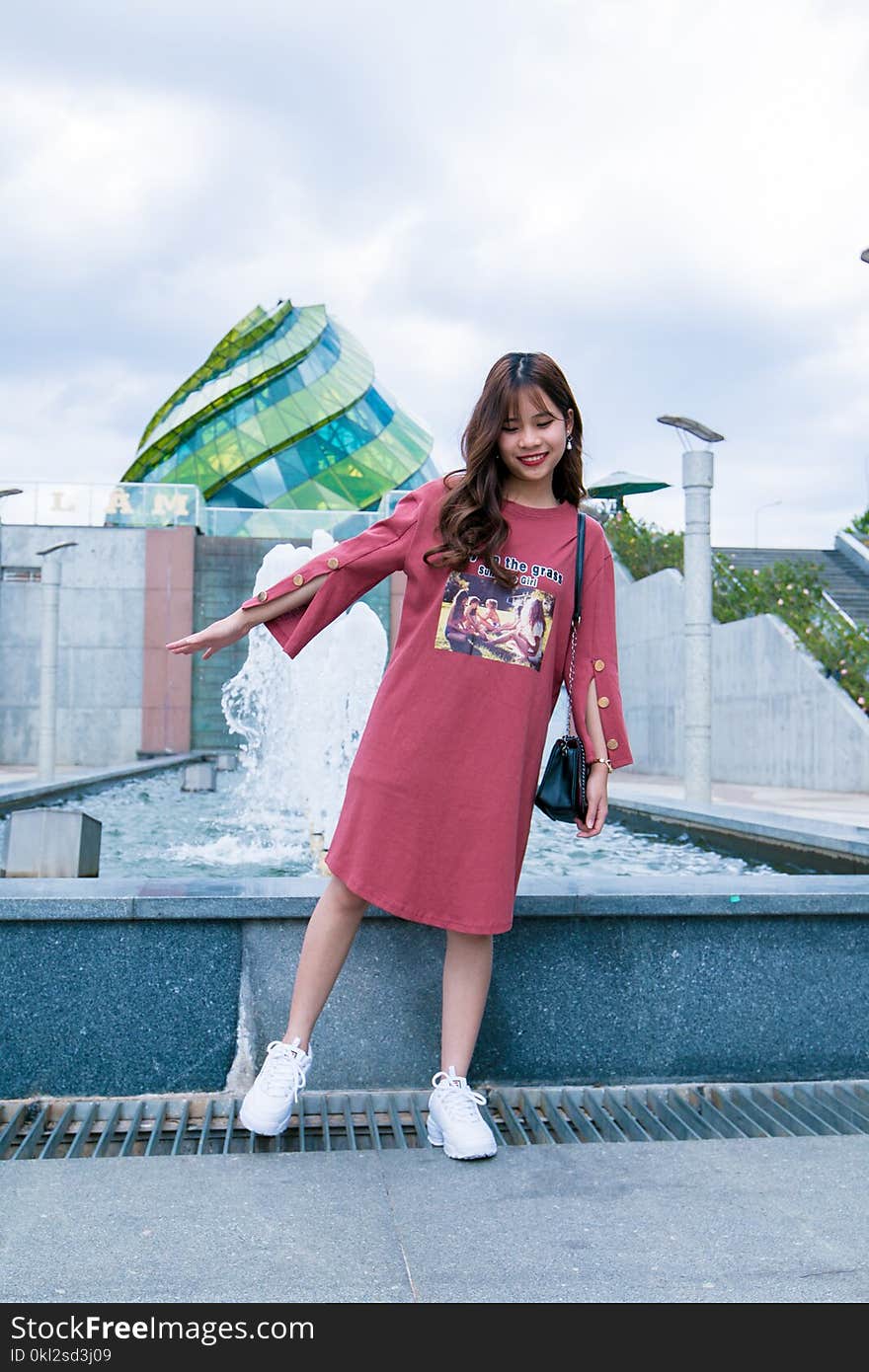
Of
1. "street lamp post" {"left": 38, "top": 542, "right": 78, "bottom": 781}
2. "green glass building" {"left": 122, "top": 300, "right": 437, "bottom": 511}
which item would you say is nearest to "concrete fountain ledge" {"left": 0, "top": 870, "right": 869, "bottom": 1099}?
"street lamp post" {"left": 38, "top": 542, "right": 78, "bottom": 781}

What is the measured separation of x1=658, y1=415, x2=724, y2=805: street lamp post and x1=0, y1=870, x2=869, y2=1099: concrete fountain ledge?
514cm

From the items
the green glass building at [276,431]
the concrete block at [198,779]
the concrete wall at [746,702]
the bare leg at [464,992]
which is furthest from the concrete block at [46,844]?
the green glass building at [276,431]

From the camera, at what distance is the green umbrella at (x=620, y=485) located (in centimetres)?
2374

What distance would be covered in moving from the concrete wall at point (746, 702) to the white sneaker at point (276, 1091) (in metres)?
11.0

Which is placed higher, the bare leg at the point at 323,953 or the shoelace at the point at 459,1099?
the bare leg at the point at 323,953

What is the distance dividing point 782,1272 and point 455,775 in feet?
3.54

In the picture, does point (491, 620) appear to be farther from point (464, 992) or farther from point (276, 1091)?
point (276, 1091)

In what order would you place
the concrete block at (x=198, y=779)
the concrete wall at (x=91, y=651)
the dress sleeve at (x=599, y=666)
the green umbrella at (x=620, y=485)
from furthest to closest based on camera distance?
the green umbrella at (x=620, y=485) → the concrete wall at (x=91, y=651) → the concrete block at (x=198, y=779) → the dress sleeve at (x=599, y=666)

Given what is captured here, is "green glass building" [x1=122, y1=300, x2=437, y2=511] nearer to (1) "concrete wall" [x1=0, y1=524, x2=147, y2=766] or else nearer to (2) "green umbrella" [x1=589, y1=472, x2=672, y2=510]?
(2) "green umbrella" [x1=589, y1=472, x2=672, y2=510]

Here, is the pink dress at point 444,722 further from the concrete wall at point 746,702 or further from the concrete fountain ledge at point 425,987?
the concrete wall at point 746,702

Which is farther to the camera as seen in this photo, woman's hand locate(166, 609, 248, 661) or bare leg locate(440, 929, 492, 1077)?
bare leg locate(440, 929, 492, 1077)

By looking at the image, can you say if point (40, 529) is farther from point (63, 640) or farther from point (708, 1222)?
point (708, 1222)

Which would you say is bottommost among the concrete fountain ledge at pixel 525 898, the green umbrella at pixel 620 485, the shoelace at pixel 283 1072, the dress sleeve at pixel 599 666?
the shoelace at pixel 283 1072

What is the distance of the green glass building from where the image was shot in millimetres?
29297
